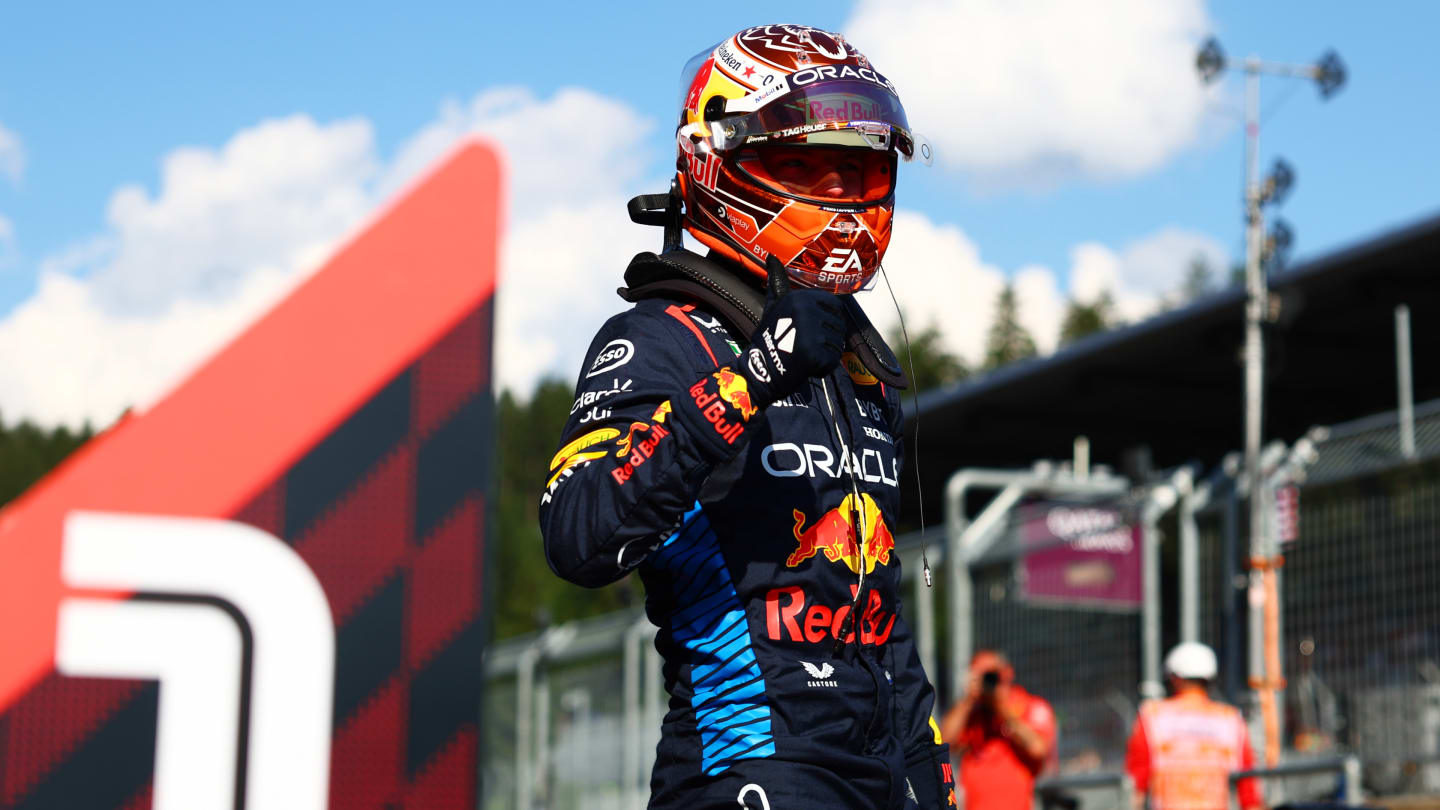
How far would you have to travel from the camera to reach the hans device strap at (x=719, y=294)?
8.77 feet

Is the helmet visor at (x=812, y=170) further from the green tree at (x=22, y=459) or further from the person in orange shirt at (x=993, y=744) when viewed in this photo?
the green tree at (x=22, y=459)

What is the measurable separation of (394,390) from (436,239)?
10.1 inches

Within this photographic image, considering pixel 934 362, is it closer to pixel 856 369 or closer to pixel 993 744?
pixel 993 744

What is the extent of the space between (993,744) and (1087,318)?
3524 inches

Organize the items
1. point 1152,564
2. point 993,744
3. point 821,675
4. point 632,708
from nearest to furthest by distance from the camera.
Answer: point 821,675, point 993,744, point 1152,564, point 632,708

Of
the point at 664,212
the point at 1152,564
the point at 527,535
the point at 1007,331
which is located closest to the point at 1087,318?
the point at 1007,331

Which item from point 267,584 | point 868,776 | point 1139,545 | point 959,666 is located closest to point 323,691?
point 267,584

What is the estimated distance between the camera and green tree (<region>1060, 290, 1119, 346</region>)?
3757 inches

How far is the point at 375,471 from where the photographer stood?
2943 mm

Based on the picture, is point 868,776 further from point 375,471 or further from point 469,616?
point 375,471

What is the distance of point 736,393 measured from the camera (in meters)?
2.38

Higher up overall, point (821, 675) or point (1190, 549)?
point (1190, 549)

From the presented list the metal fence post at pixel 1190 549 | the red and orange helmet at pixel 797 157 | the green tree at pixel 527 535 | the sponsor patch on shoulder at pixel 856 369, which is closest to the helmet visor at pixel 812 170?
the red and orange helmet at pixel 797 157

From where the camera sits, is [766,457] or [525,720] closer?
[766,457]
